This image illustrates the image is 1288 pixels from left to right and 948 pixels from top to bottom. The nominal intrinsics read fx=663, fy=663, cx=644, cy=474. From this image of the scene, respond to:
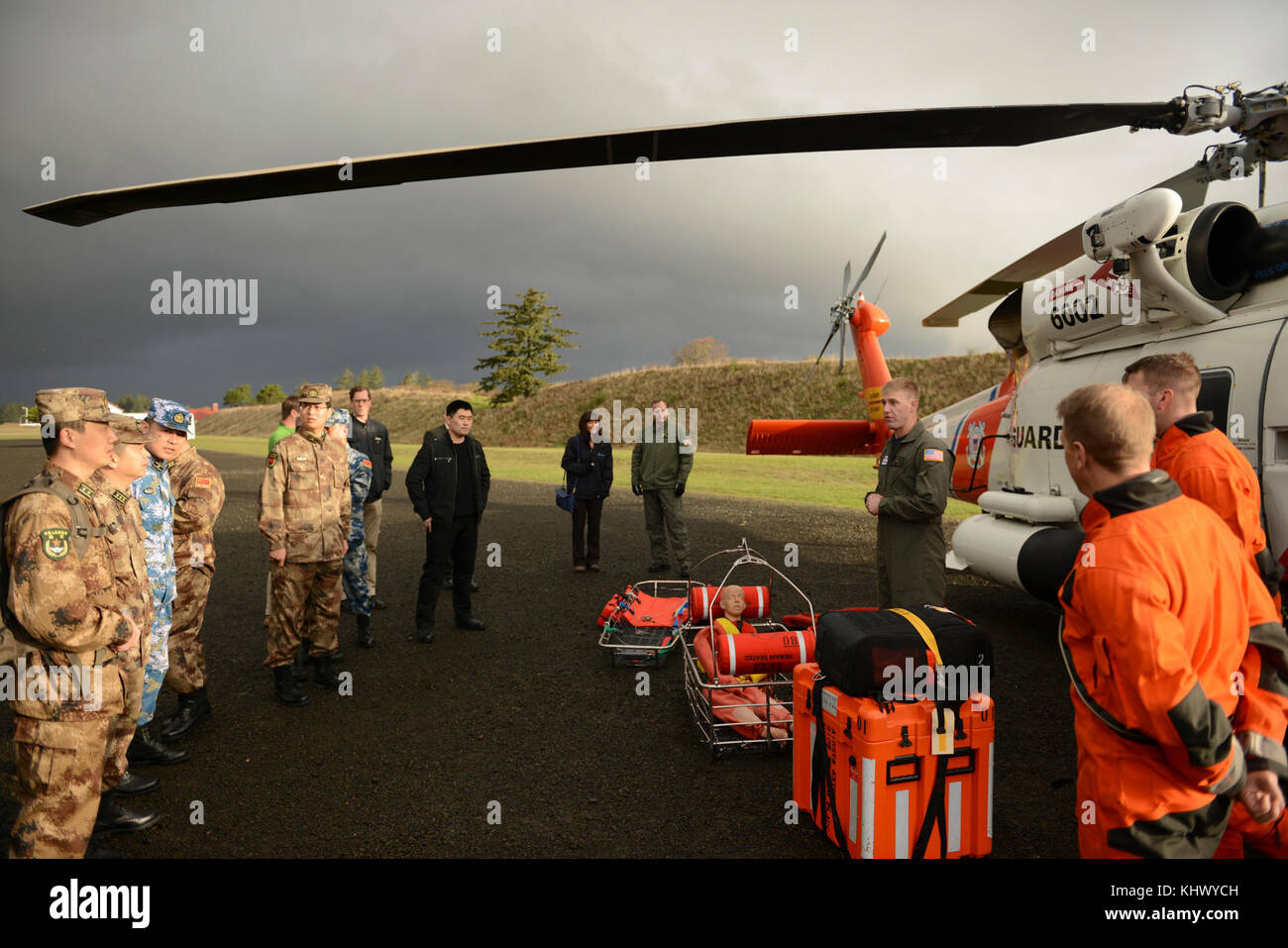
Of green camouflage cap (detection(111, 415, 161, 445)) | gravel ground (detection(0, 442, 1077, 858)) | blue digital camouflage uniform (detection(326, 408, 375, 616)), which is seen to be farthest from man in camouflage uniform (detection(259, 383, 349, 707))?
green camouflage cap (detection(111, 415, 161, 445))

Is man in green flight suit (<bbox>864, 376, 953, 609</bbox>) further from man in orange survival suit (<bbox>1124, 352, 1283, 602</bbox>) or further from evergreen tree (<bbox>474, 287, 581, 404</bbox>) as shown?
evergreen tree (<bbox>474, 287, 581, 404</bbox>)

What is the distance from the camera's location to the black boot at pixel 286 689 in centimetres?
498

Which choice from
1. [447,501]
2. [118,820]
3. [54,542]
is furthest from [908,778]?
[447,501]

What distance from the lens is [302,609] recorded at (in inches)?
202

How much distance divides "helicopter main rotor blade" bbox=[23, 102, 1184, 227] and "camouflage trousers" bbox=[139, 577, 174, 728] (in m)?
2.16

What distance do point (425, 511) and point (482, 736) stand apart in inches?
103

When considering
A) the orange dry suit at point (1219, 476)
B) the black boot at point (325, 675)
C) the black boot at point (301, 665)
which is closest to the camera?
the orange dry suit at point (1219, 476)

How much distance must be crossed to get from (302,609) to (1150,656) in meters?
5.24

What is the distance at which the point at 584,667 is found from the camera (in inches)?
232

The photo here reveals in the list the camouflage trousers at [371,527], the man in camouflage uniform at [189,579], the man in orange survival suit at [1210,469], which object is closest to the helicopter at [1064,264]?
the man in orange survival suit at [1210,469]

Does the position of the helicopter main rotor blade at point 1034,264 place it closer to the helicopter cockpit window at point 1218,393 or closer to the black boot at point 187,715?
the helicopter cockpit window at point 1218,393

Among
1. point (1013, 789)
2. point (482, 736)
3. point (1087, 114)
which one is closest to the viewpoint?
point (1087, 114)
